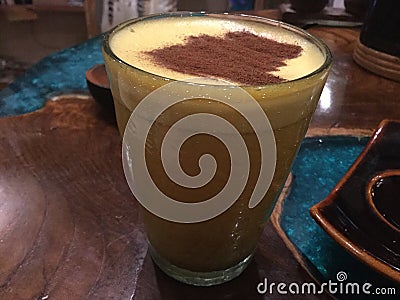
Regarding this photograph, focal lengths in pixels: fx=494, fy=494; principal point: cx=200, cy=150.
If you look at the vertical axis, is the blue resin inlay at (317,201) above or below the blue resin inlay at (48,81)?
above

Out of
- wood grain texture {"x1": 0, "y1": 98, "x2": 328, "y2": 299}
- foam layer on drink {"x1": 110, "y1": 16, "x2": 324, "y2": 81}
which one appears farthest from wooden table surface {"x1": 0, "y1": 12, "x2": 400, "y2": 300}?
foam layer on drink {"x1": 110, "y1": 16, "x2": 324, "y2": 81}

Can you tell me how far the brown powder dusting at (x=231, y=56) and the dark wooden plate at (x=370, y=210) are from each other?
184 mm

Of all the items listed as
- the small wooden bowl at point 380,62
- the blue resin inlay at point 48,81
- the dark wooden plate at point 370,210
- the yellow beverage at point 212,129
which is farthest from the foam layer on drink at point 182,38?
the small wooden bowl at point 380,62

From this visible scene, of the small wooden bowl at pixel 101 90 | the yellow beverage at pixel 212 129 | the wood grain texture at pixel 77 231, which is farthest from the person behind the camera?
the small wooden bowl at pixel 101 90

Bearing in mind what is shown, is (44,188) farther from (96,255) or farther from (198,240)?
(198,240)

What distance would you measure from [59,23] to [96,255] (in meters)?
2.52

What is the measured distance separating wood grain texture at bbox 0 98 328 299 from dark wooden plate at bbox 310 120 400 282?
0.23ft

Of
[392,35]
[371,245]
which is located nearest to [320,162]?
[371,245]

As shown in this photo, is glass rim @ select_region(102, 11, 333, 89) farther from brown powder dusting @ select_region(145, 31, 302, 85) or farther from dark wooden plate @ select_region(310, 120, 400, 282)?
dark wooden plate @ select_region(310, 120, 400, 282)

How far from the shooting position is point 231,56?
522mm

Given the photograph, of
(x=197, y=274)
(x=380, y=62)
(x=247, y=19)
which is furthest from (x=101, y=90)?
(x=380, y=62)

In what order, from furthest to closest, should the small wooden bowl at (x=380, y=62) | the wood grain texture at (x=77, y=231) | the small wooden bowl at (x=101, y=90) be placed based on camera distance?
the small wooden bowl at (x=380, y=62) → the small wooden bowl at (x=101, y=90) → the wood grain texture at (x=77, y=231)

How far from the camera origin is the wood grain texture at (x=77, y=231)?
1.75ft

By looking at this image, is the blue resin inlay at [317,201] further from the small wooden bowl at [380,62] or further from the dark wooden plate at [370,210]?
the small wooden bowl at [380,62]
